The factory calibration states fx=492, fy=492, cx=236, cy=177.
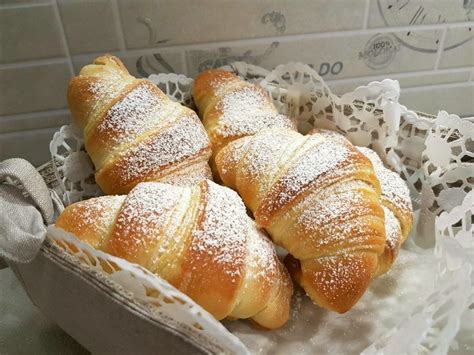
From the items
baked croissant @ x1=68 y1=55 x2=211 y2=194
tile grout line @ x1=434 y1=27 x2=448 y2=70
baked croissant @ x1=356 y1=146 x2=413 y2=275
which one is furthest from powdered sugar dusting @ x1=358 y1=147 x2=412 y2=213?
tile grout line @ x1=434 y1=27 x2=448 y2=70

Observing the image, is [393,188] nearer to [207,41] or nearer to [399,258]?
[399,258]

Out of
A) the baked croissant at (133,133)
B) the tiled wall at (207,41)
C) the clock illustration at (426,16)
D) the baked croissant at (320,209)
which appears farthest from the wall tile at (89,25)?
the clock illustration at (426,16)

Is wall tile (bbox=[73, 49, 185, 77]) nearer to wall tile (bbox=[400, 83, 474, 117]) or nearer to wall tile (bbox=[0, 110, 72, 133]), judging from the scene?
wall tile (bbox=[0, 110, 72, 133])

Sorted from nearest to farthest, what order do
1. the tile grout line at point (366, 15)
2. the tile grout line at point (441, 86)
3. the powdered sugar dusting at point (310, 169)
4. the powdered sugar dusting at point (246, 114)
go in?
the powdered sugar dusting at point (310, 169), the powdered sugar dusting at point (246, 114), the tile grout line at point (366, 15), the tile grout line at point (441, 86)

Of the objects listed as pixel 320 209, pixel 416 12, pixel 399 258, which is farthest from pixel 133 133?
pixel 416 12

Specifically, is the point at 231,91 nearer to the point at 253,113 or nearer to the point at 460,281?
the point at 253,113

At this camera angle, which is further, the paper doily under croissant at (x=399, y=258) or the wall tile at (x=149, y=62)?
the wall tile at (x=149, y=62)

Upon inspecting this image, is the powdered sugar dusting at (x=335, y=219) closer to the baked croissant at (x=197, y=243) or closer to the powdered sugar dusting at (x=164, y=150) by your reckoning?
the baked croissant at (x=197, y=243)
